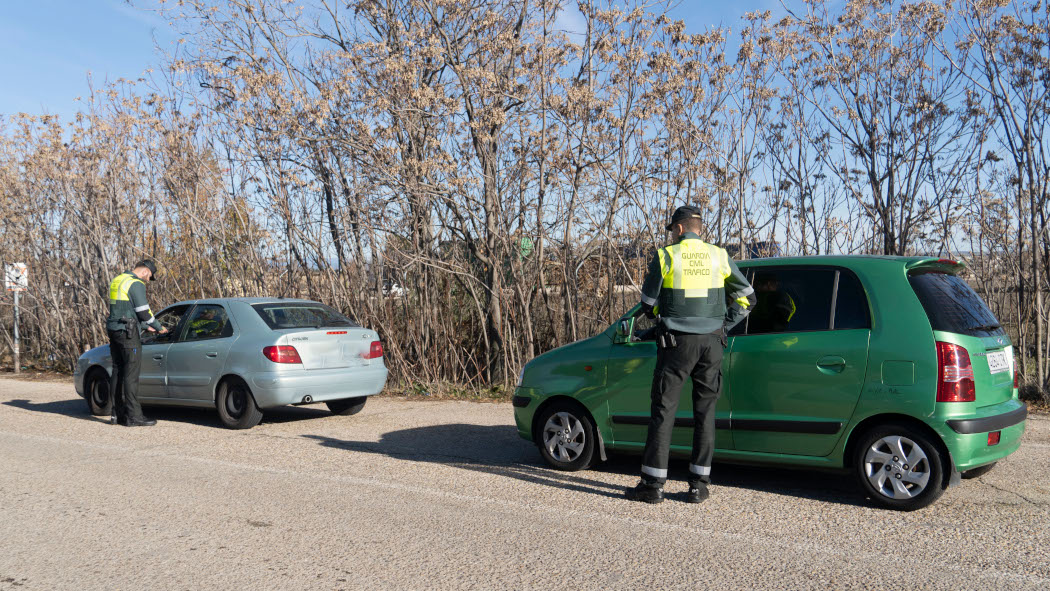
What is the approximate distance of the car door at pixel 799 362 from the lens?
212 inches

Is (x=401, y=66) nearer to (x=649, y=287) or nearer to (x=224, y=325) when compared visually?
(x=224, y=325)

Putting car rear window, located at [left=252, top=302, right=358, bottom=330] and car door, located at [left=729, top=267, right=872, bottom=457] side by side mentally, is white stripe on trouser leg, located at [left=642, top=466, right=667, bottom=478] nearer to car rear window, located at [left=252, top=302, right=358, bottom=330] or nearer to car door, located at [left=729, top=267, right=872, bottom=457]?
car door, located at [left=729, top=267, right=872, bottom=457]

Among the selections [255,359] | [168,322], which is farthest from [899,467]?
[168,322]

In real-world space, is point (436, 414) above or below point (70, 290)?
below

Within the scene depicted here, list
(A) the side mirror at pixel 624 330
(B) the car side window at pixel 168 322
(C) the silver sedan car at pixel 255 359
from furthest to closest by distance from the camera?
1. (B) the car side window at pixel 168 322
2. (C) the silver sedan car at pixel 255 359
3. (A) the side mirror at pixel 624 330

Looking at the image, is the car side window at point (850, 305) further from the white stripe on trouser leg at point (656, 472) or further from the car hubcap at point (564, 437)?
the car hubcap at point (564, 437)

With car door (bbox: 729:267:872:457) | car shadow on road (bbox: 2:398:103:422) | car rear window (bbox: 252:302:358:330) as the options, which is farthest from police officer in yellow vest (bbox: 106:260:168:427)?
car door (bbox: 729:267:872:457)

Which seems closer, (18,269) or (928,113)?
(928,113)

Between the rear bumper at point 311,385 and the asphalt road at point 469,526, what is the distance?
111 cm

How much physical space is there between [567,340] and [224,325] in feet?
15.8

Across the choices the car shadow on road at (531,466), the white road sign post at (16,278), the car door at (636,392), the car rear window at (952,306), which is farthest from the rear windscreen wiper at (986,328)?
the white road sign post at (16,278)

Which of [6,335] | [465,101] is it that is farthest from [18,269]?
[465,101]

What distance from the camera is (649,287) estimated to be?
568 cm

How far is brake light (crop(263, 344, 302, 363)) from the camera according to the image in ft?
30.1
